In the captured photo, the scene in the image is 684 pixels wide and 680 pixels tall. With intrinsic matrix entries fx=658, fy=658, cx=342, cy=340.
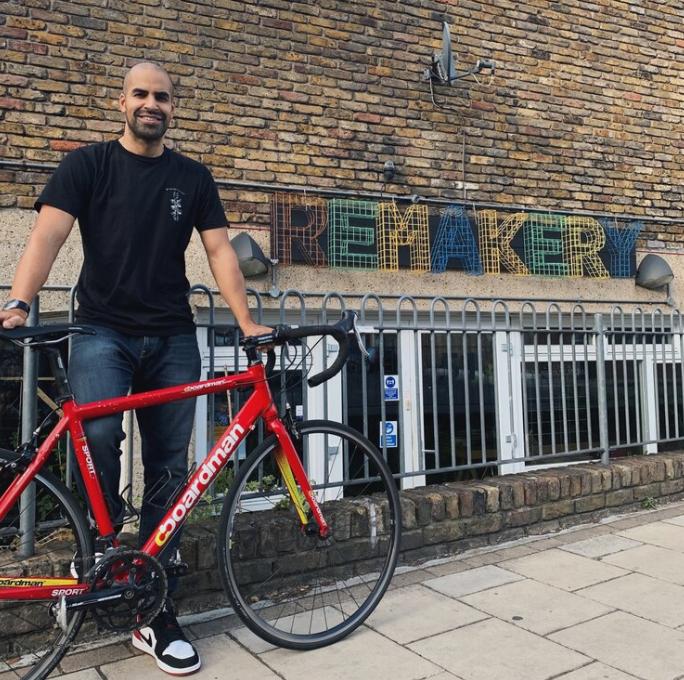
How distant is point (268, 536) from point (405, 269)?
379 cm

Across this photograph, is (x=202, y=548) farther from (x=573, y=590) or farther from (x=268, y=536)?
(x=573, y=590)

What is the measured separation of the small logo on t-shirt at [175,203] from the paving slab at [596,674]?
2163 mm

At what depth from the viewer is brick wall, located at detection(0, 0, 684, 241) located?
5309 mm

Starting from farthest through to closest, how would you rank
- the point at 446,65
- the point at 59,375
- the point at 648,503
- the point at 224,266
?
1. the point at 446,65
2. the point at 648,503
3. the point at 224,266
4. the point at 59,375

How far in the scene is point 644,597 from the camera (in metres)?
3.01

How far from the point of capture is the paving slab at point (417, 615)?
8.75ft

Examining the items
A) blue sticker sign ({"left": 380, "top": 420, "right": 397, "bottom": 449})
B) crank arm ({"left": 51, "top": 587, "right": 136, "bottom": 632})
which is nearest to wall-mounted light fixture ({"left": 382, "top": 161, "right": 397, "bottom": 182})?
blue sticker sign ({"left": 380, "top": 420, "right": 397, "bottom": 449})

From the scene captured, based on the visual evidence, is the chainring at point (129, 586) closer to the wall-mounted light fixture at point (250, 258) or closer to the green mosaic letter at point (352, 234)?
the wall-mounted light fixture at point (250, 258)

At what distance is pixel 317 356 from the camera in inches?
183

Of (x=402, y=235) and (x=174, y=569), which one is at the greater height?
(x=402, y=235)

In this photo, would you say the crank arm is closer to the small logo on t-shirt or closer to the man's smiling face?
the small logo on t-shirt

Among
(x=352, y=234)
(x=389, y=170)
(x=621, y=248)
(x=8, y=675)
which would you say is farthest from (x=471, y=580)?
(x=621, y=248)

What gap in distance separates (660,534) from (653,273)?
3.98 m

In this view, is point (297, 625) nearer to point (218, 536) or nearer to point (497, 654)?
point (218, 536)
